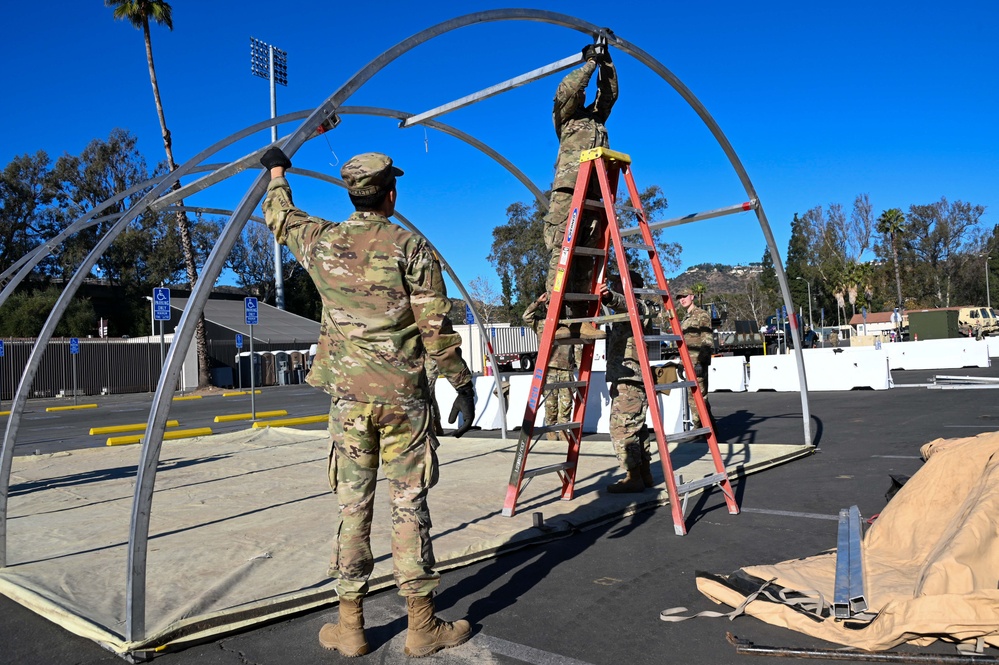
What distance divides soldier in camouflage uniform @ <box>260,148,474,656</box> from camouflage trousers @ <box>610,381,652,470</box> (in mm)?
2929

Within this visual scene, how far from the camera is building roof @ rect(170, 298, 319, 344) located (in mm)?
42266

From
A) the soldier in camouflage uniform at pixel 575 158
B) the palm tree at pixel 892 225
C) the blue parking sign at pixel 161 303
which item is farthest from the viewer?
the palm tree at pixel 892 225

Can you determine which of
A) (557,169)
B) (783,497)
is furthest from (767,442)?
(557,169)

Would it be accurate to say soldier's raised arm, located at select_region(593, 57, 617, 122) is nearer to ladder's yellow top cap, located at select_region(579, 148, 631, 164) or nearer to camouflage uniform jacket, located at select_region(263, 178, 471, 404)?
ladder's yellow top cap, located at select_region(579, 148, 631, 164)

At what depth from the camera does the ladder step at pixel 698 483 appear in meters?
5.09

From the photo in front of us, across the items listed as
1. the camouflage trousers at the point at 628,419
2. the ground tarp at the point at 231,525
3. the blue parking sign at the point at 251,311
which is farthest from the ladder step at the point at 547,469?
the blue parking sign at the point at 251,311

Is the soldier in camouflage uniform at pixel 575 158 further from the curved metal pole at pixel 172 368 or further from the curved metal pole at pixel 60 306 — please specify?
the curved metal pole at pixel 60 306

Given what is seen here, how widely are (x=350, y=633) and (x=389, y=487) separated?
0.66 meters

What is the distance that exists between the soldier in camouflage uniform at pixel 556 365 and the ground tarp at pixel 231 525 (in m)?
0.81

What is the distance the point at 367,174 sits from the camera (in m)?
3.31

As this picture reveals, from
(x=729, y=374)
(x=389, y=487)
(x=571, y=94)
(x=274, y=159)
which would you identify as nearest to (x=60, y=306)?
(x=274, y=159)

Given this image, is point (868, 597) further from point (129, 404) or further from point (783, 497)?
point (129, 404)

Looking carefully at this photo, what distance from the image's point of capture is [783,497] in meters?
5.96

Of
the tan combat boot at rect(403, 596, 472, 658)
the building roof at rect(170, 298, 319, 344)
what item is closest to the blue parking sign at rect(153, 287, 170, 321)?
the tan combat boot at rect(403, 596, 472, 658)
